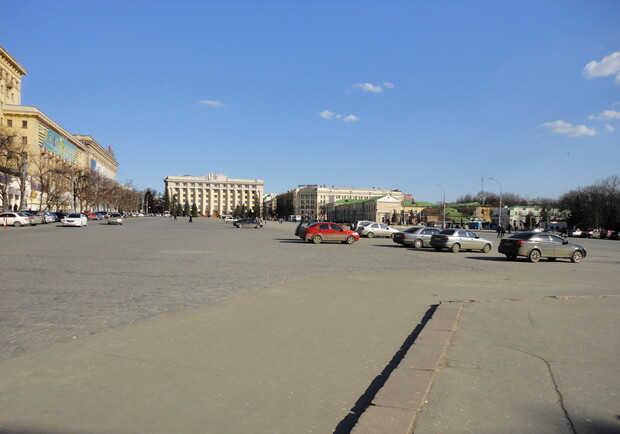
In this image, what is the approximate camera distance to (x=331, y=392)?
14.2ft

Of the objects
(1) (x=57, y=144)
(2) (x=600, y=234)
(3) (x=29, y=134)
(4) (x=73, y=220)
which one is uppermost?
(1) (x=57, y=144)

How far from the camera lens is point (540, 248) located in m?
20.9

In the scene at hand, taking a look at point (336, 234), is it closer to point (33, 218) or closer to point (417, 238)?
point (417, 238)

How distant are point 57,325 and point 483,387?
5.87 meters

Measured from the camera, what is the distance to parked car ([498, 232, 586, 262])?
2088 cm

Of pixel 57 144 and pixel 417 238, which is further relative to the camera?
pixel 57 144

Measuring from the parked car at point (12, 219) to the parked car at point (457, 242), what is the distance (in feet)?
136

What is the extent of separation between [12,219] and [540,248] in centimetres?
4812

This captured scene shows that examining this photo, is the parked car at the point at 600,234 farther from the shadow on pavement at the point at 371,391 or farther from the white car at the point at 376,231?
the shadow on pavement at the point at 371,391

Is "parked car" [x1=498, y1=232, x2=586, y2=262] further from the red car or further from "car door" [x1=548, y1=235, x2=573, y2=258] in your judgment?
the red car

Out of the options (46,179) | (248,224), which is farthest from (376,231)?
(46,179)

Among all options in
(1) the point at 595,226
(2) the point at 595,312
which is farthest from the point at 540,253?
(1) the point at 595,226

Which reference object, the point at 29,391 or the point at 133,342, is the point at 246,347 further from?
the point at 29,391

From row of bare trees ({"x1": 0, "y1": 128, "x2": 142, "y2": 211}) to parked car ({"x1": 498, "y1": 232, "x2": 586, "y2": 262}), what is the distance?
51.9 meters
